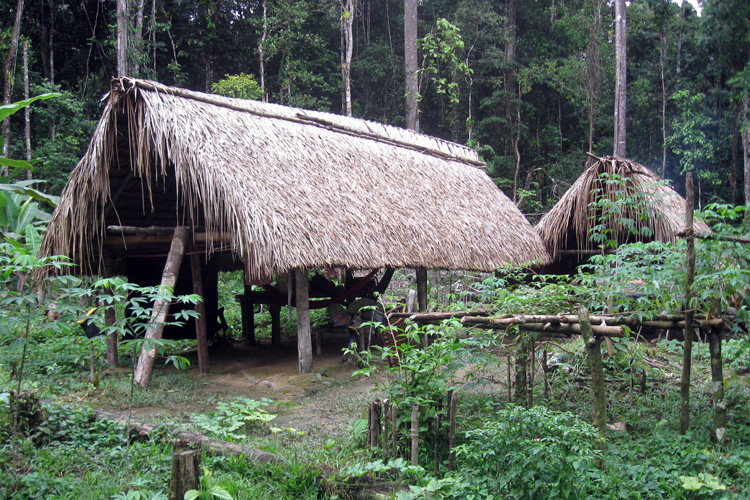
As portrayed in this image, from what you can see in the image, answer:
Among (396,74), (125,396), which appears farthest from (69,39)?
(125,396)

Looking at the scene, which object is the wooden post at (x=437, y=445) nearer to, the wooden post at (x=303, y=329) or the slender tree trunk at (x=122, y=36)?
the wooden post at (x=303, y=329)

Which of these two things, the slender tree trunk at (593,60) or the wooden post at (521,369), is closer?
the wooden post at (521,369)

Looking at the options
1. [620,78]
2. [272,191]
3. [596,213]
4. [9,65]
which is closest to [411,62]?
[620,78]

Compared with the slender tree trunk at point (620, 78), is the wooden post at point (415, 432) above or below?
below

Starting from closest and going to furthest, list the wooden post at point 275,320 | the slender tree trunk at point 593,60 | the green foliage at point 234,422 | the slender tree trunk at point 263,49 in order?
the green foliage at point 234,422 < the wooden post at point 275,320 < the slender tree trunk at point 263,49 < the slender tree trunk at point 593,60

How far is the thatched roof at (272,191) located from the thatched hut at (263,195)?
0.06ft

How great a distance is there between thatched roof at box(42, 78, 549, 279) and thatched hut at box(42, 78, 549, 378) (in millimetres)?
17

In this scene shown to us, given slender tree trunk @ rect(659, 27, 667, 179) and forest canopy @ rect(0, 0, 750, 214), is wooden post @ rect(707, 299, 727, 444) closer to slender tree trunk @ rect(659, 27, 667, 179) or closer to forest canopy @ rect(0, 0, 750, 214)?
forest canopy @ rect(0, 0, 750, 214)

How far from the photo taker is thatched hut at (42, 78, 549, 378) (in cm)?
587

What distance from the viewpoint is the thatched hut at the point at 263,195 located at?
5.87 meters

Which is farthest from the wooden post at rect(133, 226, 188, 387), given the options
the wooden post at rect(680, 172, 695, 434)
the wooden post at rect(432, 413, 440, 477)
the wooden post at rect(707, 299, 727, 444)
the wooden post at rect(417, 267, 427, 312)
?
the wooden post at rect(707, 299, 727, 444)

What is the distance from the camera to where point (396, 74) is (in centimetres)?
1877

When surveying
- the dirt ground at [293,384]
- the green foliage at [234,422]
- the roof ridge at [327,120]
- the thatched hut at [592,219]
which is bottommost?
the dirt ground at [293,384]

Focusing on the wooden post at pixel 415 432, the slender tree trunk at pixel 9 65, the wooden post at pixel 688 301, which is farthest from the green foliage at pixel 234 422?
the slender tree trunk at pixel 9 65
